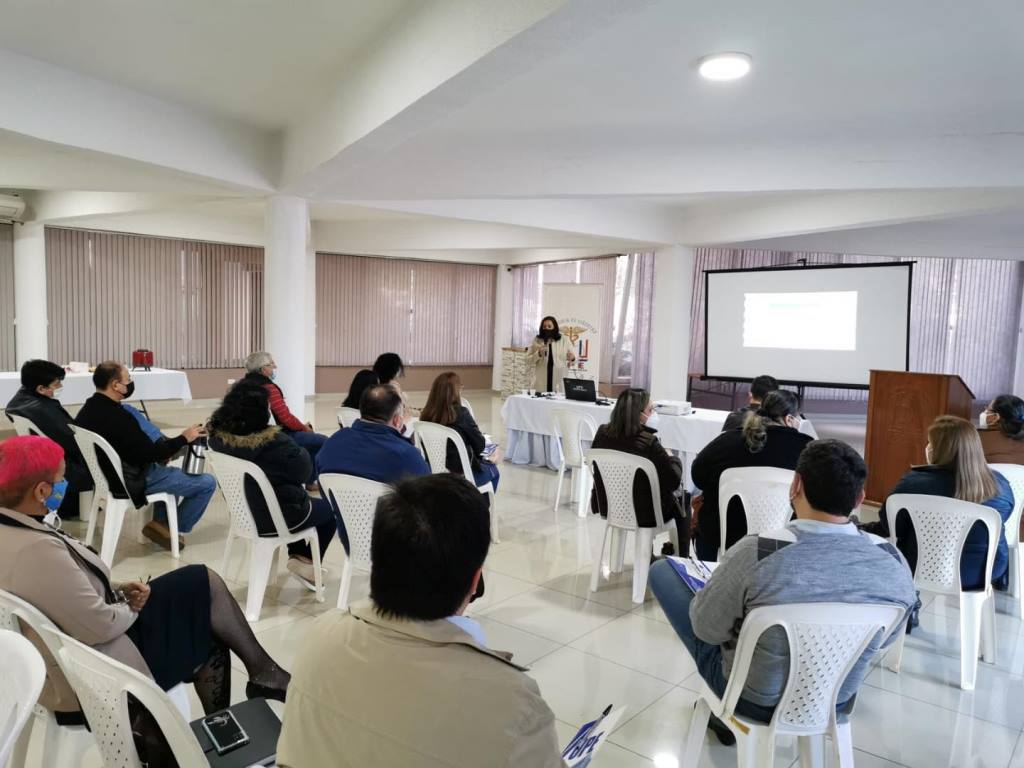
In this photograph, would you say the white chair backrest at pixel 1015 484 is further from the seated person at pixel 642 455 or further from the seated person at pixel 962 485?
the seated person at pixel 642 455

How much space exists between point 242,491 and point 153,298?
26.6 ft

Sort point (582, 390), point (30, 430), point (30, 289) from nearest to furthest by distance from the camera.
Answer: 1. point (30, 430)
2. point (582, 390)
3. point (30, 289)

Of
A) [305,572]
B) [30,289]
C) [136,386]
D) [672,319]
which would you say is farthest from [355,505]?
[30,289]

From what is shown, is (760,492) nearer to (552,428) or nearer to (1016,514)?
(1016,514)

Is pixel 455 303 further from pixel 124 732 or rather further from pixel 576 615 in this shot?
pixel 124 732

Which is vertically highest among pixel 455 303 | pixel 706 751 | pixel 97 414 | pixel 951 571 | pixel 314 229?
pixel 314 229

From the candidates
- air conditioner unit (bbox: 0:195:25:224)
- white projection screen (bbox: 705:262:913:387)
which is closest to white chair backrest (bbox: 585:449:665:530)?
white projection screen (bbox: 705:262:913:387)

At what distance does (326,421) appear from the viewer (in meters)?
9.72

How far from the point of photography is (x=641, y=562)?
3.80m

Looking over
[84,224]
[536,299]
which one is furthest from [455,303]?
[84,224]

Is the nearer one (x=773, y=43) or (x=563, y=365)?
(x=773, y=43)

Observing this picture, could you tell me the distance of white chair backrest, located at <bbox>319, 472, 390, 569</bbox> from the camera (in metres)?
3.08

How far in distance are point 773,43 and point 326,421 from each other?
7.71 m

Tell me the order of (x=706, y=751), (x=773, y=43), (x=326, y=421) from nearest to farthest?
(x=706, y=751), (x=773, y=43), (x=326, y=421)
